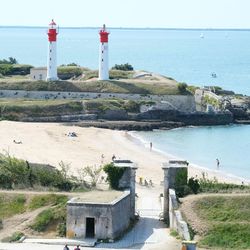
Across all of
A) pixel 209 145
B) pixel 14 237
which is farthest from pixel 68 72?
pixel 14 237

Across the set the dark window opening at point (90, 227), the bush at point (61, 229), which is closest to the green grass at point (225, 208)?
the dark window opening at point (90, 227)

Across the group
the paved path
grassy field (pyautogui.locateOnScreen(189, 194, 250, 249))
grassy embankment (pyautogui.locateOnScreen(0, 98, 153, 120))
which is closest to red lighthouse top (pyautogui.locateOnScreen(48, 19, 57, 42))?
grassy embankment (pyautogui.locateOnScreen(0, 98, 153, 120))

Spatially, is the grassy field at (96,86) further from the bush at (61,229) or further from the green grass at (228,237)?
the green grass at (228,237)

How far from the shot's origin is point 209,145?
184ft

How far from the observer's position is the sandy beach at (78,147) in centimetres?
4103

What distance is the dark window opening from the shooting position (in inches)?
880

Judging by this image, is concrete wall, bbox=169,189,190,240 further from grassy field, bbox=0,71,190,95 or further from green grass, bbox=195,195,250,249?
grassy field, bbox=0,71,190,95

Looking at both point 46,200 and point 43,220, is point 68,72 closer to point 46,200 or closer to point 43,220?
point 46,200

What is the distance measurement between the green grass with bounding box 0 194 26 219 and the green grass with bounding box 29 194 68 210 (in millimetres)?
291

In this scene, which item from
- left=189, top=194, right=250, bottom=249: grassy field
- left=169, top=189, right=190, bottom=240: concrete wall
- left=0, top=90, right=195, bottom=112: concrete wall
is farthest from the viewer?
left=0, top=90, right=195, bottom=112: concrete wall

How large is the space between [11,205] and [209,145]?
3375cm

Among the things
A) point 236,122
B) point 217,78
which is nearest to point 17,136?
Result: point 236,122

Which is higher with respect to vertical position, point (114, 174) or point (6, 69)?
point (6, 69)

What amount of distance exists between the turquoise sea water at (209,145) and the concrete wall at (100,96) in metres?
5.06
